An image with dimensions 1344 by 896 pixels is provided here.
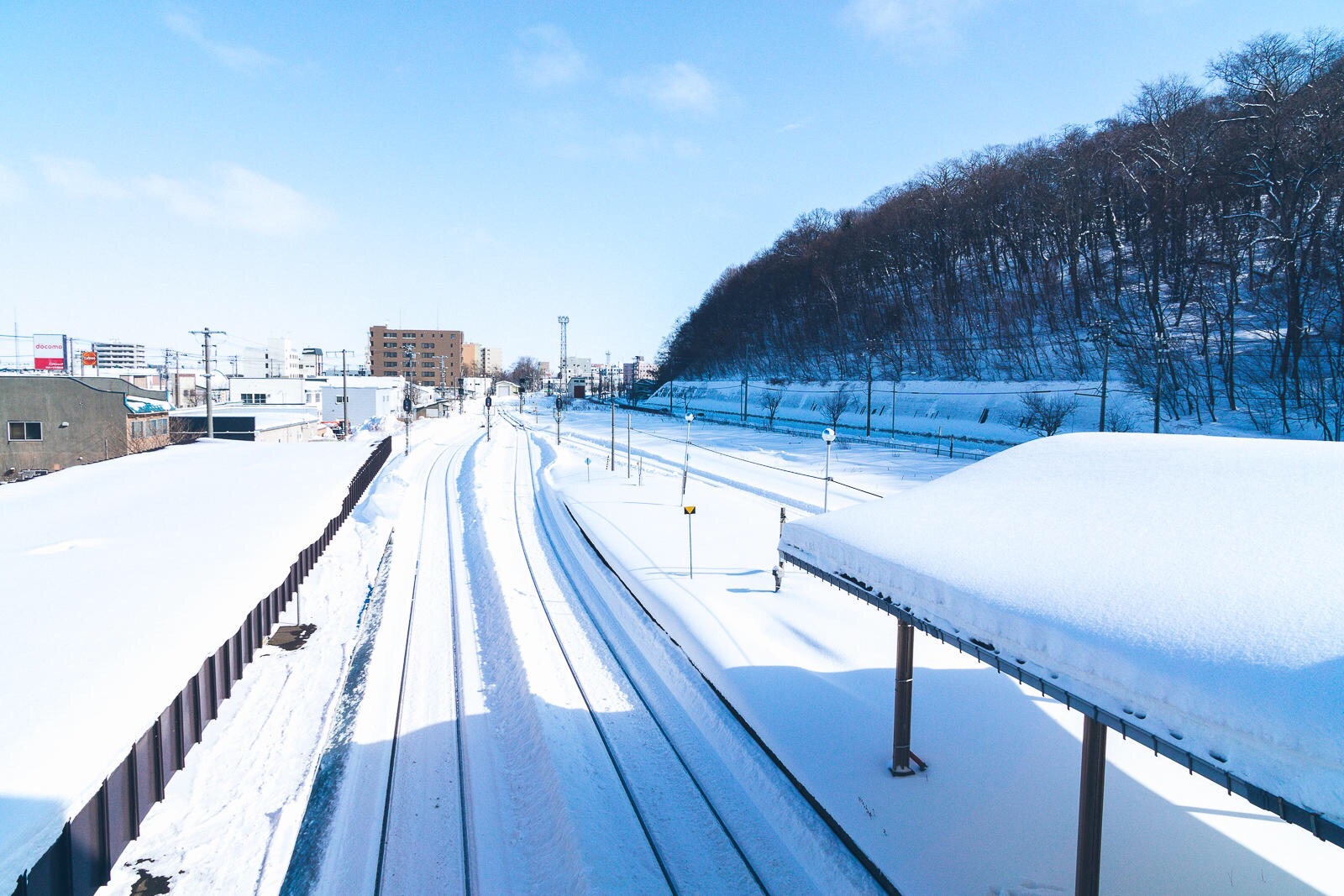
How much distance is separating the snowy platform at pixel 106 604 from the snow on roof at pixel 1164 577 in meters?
6.21

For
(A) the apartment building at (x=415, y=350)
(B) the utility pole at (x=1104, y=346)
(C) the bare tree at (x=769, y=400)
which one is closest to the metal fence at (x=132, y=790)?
(B) the utility pole at (x=1104, y=346)

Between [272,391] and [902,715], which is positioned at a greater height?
[272,391]

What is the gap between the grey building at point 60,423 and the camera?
33.9 metres

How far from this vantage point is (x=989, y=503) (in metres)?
6.71

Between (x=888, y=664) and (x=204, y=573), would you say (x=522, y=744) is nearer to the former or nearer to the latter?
(x=204, y=573)

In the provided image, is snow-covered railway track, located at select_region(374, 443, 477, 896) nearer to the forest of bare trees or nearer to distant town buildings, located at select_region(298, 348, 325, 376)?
the forest of bare trees

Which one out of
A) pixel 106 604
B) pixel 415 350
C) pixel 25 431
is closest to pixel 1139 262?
pixel 106 604

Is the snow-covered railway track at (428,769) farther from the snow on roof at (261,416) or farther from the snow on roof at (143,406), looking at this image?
the snow on roof at (261,416)

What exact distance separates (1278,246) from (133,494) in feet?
189

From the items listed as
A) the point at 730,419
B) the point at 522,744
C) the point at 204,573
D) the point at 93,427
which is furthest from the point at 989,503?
the point at 730,419

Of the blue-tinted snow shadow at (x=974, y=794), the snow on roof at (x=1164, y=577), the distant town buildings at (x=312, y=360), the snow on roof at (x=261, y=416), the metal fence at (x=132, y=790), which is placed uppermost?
the distant town buildings at (x=312, y=360)

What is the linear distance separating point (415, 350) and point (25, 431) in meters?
117

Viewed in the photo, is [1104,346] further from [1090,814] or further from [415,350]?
[415,350]

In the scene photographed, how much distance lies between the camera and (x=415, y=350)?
148 m
